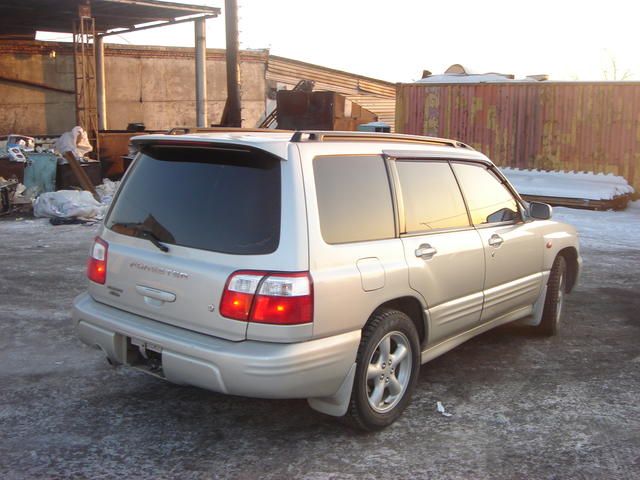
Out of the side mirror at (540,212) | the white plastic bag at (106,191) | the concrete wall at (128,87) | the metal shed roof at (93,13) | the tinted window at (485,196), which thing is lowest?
the white plastic bag at (106,191)

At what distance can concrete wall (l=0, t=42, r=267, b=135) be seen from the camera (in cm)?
2470

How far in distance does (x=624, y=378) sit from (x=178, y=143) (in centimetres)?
351

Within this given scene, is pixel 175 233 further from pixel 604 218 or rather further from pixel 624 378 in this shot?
pixel 604 218

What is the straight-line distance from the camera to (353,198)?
3.86m

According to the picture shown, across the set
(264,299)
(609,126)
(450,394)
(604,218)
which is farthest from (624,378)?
(609,126)

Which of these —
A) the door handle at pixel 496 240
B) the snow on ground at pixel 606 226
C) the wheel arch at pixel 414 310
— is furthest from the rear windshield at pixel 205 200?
the snow on ground at pixel 606 226

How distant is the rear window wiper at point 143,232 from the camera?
373 centimetres

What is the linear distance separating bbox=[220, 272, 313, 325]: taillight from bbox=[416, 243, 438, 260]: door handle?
98 cm

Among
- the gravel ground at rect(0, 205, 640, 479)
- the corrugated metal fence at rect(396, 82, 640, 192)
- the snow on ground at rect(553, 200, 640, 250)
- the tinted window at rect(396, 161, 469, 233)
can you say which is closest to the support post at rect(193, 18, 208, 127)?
the corrugated metal fence at rect(396, 82, 640, 192)

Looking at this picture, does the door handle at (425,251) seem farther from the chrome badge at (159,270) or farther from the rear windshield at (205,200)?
the chrome badge at (159,270)

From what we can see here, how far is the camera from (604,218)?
1423 cm

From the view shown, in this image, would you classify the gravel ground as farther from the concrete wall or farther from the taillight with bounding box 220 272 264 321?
the concrete wall

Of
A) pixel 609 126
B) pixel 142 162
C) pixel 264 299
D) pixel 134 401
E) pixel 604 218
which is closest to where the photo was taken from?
pixel 264 299

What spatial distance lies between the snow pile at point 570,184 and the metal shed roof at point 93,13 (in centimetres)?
1185
